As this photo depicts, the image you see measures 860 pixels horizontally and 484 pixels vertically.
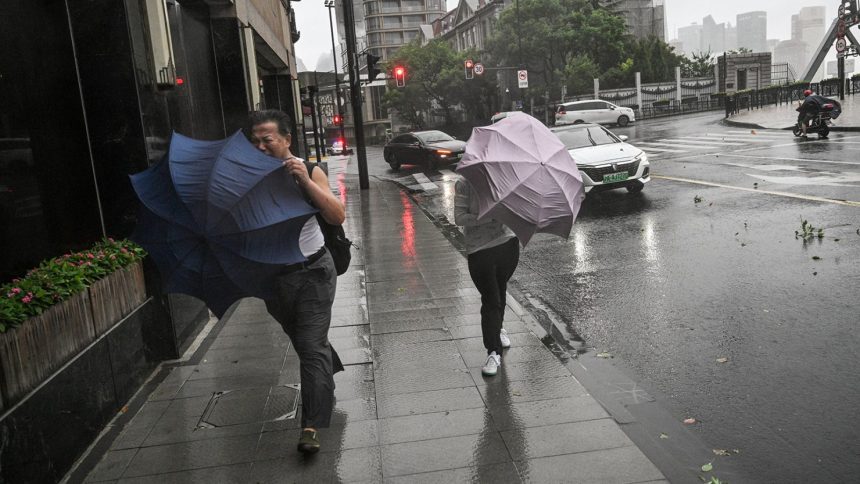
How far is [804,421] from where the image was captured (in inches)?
170

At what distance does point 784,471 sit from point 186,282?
3424mm

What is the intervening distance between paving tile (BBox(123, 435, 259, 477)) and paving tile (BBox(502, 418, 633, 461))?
1.57m

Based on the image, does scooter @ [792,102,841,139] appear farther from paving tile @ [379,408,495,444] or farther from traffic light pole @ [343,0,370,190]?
paving tile @ [379,408,495,444]

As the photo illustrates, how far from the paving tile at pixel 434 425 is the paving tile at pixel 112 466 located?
59.2 inches

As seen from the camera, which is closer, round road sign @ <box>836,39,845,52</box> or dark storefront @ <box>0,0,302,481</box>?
dark storefront @ <box>0,0,302,481</box>

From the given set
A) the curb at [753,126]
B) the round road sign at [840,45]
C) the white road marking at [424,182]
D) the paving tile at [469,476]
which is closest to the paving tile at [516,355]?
the paving tile at [469,476]

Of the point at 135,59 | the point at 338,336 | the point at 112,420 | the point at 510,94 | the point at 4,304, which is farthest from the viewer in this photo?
the point at 510,94

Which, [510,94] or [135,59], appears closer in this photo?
[135,59]

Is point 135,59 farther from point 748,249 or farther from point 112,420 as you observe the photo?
point 748,249

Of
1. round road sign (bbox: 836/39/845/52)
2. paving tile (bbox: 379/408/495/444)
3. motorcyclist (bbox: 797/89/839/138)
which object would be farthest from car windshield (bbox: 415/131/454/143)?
round road sign (bbox: 836/39/845/52)

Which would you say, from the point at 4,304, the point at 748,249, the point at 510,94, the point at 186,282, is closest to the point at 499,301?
the point at 186,282

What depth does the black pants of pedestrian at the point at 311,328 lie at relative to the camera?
4.11m

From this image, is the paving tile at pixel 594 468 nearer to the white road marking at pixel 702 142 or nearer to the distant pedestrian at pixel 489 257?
the distant pedestrian at pixel 489 257

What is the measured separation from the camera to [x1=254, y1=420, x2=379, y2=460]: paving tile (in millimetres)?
4141
